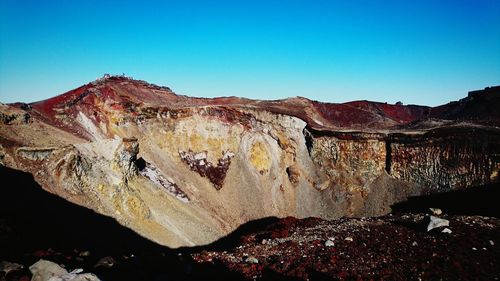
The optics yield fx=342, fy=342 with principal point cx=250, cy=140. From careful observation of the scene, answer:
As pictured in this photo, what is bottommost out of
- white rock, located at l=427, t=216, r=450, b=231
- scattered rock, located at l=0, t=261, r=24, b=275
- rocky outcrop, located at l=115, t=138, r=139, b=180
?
white rock, located at l=427, t=216, r=450, b=231

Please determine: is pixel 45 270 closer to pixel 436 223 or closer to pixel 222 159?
pixel 436 223

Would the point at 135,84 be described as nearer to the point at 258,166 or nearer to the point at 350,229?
the point at 258,166

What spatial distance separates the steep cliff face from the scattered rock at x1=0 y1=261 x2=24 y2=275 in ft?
50.0

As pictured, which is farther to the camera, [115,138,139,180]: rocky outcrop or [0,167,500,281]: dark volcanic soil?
[115,138,139,180]: rocky outcrop

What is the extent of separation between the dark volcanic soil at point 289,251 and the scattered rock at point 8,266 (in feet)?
0.75

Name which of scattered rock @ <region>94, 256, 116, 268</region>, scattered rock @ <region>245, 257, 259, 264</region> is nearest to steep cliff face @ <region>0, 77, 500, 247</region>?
scattered rock @ <region>94, 256, 116, 268</region>

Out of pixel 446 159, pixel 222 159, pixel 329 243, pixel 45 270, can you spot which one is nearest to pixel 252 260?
pixel 329 243

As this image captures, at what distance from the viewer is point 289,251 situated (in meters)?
15.9

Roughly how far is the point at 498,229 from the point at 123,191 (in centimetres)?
2577

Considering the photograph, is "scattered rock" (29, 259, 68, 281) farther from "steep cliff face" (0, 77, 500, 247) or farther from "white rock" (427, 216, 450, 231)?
"white rock" (427, 216, 450, 231)

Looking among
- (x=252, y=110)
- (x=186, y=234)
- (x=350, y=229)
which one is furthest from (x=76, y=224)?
(x=252, y=110)

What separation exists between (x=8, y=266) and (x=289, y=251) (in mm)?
10924

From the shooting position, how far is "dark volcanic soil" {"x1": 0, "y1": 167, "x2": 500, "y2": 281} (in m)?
12.8

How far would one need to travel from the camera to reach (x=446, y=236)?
1602 centimetres
